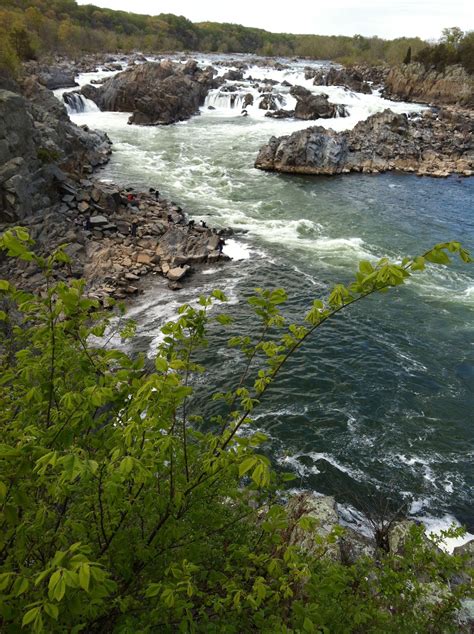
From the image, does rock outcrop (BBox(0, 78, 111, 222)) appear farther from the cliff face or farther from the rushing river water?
the cliff face

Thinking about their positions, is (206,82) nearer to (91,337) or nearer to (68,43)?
(68,43)

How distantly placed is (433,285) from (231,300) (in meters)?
10.3

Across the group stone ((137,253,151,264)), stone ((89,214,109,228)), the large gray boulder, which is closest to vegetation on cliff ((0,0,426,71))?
the large gray boulder

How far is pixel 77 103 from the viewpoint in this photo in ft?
181

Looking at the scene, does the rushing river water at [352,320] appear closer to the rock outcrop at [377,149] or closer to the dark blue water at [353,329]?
the dark blue water at [353,329]

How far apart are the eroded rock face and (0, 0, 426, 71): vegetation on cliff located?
111 ft

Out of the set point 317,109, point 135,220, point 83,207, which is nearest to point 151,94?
point 317,109

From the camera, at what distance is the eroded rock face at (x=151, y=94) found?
53131 mm

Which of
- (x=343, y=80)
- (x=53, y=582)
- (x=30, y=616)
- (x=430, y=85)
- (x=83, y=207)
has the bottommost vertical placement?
(x=83, y=207)

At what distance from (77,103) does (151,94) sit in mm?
9821

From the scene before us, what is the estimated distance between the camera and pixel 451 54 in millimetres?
78500

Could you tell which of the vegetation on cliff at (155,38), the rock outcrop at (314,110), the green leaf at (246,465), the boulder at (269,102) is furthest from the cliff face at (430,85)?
the green leaf at (246,465)

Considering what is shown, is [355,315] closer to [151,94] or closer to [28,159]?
[28,159]

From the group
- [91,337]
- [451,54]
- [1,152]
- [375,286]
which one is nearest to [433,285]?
[91,337]
